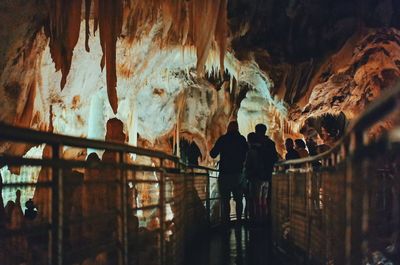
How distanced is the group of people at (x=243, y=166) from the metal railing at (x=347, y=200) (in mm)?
1222

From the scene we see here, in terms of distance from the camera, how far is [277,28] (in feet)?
48.9

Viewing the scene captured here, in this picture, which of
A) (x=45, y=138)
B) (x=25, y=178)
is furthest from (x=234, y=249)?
(x=25, y=178)

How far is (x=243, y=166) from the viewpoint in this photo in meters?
9.05

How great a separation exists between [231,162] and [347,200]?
21.2 ft

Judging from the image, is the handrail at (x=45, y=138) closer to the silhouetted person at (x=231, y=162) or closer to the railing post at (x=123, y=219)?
the railing post at (x=123, y=219)

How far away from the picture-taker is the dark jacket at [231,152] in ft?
29.0

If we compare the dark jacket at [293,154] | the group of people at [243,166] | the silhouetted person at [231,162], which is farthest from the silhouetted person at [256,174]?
the dark jacket at [293,154]

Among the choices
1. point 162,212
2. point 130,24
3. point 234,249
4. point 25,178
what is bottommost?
point 234,249

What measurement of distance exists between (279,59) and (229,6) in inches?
84.8

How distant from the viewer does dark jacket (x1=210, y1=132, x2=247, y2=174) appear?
29.0 ft

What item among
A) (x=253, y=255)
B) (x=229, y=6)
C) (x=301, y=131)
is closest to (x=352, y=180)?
(x=253, y=255)

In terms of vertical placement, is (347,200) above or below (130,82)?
below

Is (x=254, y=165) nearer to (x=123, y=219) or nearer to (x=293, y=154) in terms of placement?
(x=293, y=154)

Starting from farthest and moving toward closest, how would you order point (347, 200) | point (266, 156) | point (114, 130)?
1. point (266, 156)
2. point (114, 130)
3. point (347, 200)
